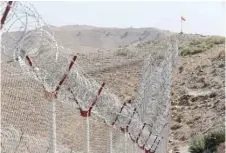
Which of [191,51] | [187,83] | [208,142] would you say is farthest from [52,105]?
[191,51]

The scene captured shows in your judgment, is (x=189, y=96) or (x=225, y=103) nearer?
(x=225, y=103)

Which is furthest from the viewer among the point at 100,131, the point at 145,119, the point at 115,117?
the point at 145,119

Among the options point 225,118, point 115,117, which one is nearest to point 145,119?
point 115,117

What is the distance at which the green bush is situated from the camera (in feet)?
69.6

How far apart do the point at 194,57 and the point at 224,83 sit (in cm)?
1436

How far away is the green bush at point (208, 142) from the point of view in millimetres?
21203

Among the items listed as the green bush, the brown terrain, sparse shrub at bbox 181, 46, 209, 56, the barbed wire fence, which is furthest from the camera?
sparse shrub at bbox 181, 46, 209, 56

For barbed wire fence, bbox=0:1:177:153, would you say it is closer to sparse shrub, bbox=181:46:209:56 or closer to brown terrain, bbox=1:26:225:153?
brown terrain, bbox=1:26:225:153

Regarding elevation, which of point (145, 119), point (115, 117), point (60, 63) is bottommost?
point (145, 119)

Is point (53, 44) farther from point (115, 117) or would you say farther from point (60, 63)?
point (115, 117)

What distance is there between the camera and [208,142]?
21.9 meters

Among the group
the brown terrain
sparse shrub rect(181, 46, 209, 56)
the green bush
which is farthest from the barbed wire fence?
sparse shrub rect(181, 46, 209, 56)

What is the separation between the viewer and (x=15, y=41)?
19.7ft

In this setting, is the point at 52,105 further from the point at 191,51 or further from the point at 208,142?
the point at 191,51
